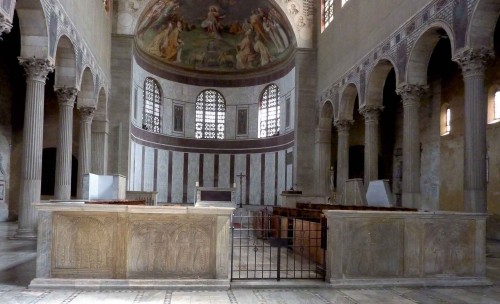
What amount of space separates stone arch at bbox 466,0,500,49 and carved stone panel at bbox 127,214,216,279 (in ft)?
29.3

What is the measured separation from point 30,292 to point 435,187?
18537mm

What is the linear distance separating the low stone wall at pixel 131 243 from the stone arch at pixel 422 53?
34.9 ft

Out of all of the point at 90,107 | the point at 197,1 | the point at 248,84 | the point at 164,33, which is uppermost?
the point at 197,1

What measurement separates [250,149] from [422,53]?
1949 cm

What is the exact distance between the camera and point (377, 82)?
67.5 feet

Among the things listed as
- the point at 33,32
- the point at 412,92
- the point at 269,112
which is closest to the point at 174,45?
the point at 269,112

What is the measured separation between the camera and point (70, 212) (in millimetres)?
8234

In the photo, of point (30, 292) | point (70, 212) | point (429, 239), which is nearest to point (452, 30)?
point (429, 239)

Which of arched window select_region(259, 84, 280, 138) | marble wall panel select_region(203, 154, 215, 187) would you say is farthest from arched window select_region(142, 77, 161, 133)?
arched window select_region(259, 84, 280, 138)

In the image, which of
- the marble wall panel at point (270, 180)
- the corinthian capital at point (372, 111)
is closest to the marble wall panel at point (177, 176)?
the marble wall panel at point (270, 180)

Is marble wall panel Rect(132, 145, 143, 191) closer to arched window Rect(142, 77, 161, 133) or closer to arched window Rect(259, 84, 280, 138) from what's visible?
arched window Rect(142, 77, 161, 133)

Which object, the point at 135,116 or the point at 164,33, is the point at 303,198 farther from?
the point at 164,33

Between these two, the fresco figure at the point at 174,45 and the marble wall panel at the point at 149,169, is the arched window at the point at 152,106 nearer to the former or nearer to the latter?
the marble wall panel at the point at 149,169

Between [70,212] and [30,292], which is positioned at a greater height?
[70,212]
